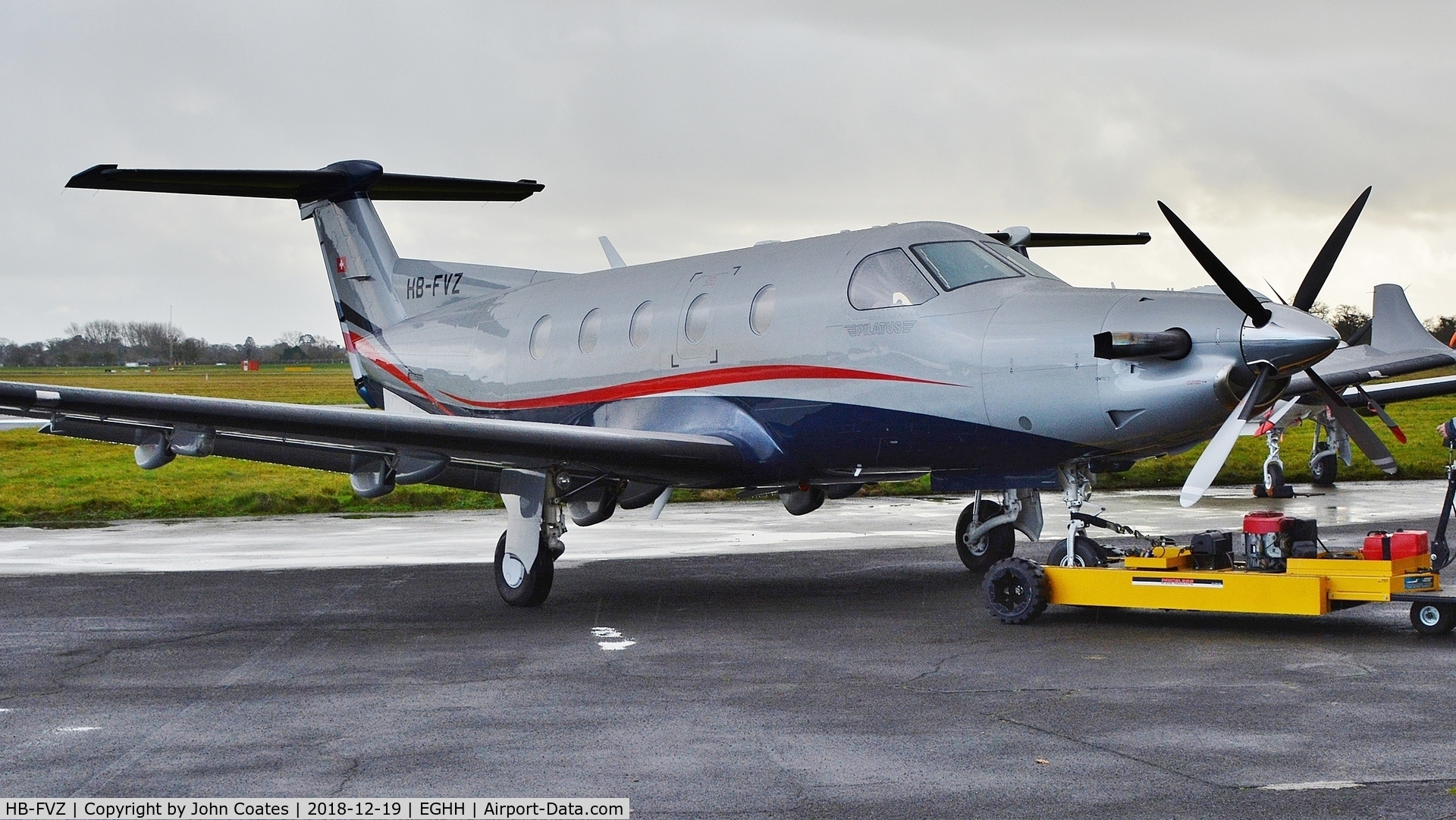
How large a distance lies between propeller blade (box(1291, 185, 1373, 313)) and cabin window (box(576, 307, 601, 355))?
6.73m

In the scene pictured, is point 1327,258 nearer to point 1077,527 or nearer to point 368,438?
point 1077,527

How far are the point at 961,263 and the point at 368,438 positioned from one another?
504 cm

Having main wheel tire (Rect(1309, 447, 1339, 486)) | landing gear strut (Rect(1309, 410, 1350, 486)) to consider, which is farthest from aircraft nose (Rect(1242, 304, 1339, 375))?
main wheel tire (Rect(1309, 447, 1339, 486))

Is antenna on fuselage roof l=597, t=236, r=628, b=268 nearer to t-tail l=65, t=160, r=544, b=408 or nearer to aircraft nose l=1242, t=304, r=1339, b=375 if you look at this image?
t-tail l=65, t=160, r=544, b=408

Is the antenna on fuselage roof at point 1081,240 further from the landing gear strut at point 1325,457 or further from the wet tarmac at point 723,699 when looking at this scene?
the landing gear strut at point 1325,457

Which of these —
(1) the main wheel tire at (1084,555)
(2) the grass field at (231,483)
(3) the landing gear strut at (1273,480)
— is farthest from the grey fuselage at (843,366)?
(3) the landing gear strut at (1273,480)

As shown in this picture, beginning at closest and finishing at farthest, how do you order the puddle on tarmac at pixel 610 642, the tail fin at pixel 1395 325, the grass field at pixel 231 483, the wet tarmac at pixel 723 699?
the wet tarmac at pixel 723 699
the puddle on tarmac at pixel 610 642
the tail fin at pixel 1395 325
the grass field at pixel 231 483

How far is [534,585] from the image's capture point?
490 inches

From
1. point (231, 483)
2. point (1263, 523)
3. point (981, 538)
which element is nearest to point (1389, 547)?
point (1263, 523)

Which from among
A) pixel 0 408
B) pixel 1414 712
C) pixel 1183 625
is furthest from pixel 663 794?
pixel 0 408

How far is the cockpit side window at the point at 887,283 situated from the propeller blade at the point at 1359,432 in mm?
3061

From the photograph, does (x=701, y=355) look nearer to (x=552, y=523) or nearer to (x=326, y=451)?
(x=552, y=523)

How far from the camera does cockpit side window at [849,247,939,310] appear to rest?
1117 cm

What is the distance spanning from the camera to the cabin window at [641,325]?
13266mm
